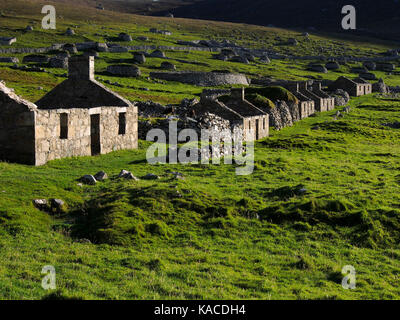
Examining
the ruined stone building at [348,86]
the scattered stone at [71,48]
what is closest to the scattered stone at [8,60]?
the scattered stone at [71,48]

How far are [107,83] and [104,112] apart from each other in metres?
42.8

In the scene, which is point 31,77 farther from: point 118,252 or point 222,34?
point 222,34

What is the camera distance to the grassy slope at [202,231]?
35.4ft

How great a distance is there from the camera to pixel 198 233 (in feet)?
48.6

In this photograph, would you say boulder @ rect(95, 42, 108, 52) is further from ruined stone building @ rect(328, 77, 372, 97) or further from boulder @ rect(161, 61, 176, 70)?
ruined stone building @ rect(328, 77, 372, 97)

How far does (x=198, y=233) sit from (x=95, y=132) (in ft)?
38.6

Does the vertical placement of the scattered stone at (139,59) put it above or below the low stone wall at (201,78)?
above

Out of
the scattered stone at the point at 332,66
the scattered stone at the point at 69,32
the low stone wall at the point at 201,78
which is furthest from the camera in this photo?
the scattered stone at the point at 332,66

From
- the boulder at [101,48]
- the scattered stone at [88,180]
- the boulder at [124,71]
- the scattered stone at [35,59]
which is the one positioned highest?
the boulder at [101,48]

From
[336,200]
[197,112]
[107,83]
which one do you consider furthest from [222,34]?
[336,200]

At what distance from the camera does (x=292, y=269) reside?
40.3 ft

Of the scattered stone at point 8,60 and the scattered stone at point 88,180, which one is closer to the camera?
the scattered stone at point 88,180

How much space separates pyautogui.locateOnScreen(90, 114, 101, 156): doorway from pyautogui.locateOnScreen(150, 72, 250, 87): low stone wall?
6018cm

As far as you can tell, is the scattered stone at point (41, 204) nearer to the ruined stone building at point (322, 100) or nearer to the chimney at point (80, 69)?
the chimney at point (80, 69)
